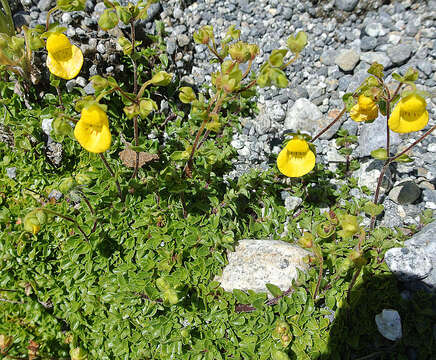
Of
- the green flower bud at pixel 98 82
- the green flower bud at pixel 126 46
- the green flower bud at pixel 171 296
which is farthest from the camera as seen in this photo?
the green flower bud at pixel 126 46

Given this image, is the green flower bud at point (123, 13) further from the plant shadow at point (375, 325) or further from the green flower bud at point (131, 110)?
the plant shadow at point (375, 325)

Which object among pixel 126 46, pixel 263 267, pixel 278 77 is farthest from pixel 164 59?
pixel 263 267

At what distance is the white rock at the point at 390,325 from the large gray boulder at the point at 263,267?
0.71 metres

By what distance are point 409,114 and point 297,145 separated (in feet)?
2.65

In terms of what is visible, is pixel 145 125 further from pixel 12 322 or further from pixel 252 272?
pixel 12 322

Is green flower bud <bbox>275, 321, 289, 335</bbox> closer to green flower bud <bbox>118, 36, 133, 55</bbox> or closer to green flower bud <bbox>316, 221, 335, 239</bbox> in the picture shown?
green flower bud <bbox>316, 221, 335, 239</bbox>

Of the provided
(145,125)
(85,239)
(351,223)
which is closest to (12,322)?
(85,239)

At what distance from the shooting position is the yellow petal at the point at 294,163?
2939 millimetres

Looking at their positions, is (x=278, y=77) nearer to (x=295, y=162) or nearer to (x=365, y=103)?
(x=295, y=162)

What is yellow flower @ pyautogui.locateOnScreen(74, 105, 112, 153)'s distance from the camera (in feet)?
7.63

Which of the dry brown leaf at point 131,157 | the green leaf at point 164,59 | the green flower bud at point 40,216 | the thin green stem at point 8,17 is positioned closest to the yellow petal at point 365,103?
the dry brown leaf at point 131,157

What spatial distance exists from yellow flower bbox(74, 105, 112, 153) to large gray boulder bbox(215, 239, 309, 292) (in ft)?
5.03

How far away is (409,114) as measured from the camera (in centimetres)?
258

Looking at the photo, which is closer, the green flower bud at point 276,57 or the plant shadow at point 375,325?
the green flower bud at point 276,57
